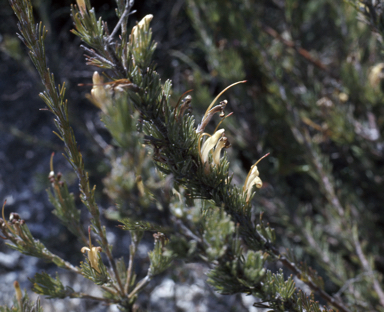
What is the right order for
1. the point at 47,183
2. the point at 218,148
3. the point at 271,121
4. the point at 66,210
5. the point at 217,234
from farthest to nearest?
the point at 47,183
the point at 271,121
the point at 66,210
the point at 218,148
the point at 217,234

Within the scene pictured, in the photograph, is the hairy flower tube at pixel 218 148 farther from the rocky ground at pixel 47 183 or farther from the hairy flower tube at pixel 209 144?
the rocky ground at pixel 47 183

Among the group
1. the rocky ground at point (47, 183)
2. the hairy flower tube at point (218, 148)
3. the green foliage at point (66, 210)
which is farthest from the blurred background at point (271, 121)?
the hairy flower tube at point (218, 148)

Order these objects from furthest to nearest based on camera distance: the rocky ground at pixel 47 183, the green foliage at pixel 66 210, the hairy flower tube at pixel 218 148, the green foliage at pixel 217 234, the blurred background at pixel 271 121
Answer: the rocky ground at pixel 47 183 → the blurred background at pixel 271 121 → the green foliage at pixel 66 210 → the hairy flower tube at pixel 218 148 → the green foliage at pixel 217 234

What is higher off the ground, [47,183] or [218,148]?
[218,148]

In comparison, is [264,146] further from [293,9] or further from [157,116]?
[157,116]

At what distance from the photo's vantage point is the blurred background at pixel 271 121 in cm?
126

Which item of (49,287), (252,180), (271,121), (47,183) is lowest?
(47,183)

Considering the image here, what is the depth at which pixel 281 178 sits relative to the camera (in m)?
1.50

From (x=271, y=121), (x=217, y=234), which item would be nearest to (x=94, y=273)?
(x=217, y=234)

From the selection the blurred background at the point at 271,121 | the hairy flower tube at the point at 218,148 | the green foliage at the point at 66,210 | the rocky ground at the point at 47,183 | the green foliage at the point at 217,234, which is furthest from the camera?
the rocky ground at the point at 47,183

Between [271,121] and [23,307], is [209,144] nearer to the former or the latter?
[23,307]

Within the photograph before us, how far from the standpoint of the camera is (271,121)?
1.53 meters

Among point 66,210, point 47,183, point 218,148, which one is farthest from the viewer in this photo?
point 47,183

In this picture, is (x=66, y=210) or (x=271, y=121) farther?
(x=271, y=121)
